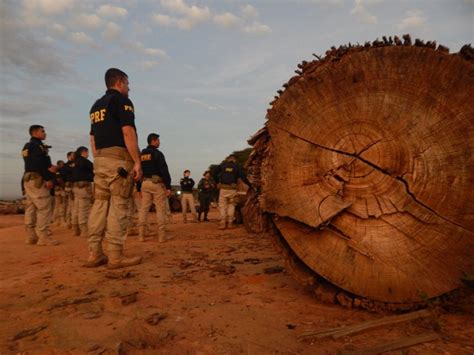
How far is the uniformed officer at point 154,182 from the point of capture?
7.07 m

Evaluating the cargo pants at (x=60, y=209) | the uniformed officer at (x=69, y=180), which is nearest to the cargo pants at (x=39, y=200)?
the uniformed officer at (x=69, y=180)

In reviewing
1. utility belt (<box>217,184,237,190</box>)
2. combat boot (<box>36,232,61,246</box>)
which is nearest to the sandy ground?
combat boot (<box>36,232,61,246</box>)

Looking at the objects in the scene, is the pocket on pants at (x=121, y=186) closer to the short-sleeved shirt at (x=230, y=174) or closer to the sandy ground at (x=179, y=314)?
the sandy ground at (x=179, y=314)

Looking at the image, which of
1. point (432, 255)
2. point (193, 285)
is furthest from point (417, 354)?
point (193, 285)

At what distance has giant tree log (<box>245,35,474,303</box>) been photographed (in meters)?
2.46

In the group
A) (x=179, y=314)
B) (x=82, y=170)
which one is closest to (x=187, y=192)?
(x=82, y=170)

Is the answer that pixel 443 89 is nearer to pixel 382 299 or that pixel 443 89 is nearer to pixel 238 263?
pixel 382 299

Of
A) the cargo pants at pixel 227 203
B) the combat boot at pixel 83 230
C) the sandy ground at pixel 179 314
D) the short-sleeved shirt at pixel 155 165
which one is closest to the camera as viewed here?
the sandy ground at pixel 179 314

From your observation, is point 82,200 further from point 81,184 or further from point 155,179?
point 155,179

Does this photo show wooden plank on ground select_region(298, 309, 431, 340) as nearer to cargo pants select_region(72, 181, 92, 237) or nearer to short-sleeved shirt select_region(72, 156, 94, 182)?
cargo pants select_region(72, 181, 92, 237)

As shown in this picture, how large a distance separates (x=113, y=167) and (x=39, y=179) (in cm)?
357

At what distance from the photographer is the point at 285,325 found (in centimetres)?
257

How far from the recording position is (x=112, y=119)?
4.33 m

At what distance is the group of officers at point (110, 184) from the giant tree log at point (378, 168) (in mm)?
2214
